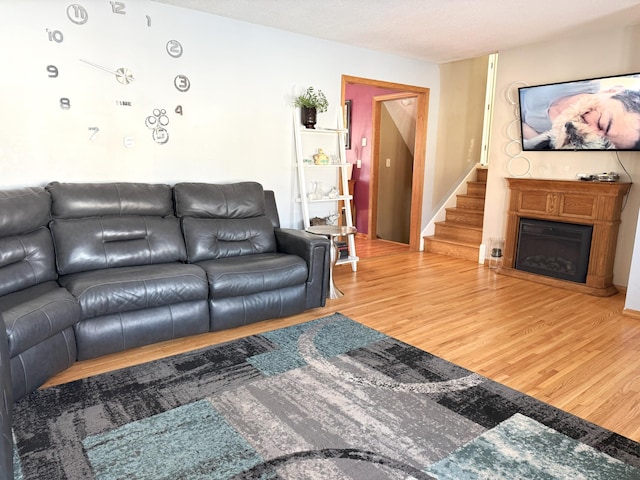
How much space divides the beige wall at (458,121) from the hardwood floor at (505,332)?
1.78 metres

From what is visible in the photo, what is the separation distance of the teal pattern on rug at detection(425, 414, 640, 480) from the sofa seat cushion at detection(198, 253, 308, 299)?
1.73 m

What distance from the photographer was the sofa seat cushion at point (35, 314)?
2.10m

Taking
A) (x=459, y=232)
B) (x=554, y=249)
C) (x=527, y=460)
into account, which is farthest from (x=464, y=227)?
(x=527, y=460)

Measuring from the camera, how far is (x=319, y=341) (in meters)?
3.04

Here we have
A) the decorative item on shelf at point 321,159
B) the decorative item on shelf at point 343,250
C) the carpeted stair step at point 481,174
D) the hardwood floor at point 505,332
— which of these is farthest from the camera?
the carpeted stair step at point 481,174

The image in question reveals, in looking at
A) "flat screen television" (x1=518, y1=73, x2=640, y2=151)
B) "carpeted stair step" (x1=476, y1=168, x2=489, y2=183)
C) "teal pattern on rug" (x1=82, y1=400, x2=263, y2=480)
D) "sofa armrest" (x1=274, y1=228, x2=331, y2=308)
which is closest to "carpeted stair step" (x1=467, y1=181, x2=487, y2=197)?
"carpeted stair step" (x1=476, y1=168, x2=489, y2=183)

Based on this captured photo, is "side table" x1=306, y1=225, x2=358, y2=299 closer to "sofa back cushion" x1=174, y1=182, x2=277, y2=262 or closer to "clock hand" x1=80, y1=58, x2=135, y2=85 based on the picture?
"sofa back cushion" x1=174, y1=182, x2=277, y2=262

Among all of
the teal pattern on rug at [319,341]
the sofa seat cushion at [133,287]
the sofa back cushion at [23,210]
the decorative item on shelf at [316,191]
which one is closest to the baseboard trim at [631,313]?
the teal pattern on rug at [319,341]

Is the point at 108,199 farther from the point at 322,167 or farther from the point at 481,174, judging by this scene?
the point at 481,174

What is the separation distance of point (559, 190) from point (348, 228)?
7.22 feet

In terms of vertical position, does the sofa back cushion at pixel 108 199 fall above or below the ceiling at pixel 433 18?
below

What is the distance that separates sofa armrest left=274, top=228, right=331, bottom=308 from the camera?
3471mm

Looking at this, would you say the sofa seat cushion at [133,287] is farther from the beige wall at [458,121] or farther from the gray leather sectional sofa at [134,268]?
the beige wall at [458,121]

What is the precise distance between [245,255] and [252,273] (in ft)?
1.64
